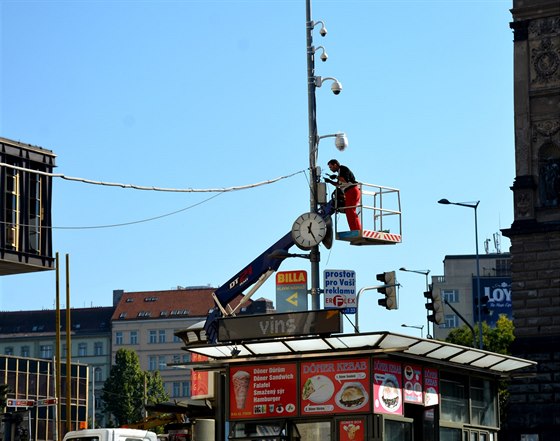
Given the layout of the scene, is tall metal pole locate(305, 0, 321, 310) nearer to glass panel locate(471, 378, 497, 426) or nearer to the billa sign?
the billa sign

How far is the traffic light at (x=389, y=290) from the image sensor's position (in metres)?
35.0

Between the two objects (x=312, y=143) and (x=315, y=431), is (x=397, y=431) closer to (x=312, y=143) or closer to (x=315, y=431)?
(x=315, y=431)

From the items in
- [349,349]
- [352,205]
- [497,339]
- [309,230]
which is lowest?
[349,349]

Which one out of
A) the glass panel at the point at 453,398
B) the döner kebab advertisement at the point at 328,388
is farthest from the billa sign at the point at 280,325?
the glass panel at the point at 453,398

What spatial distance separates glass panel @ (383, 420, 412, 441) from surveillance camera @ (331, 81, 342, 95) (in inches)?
368

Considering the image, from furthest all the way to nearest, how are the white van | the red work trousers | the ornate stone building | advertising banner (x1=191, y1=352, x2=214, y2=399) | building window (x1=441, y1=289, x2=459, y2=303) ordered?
building window (x1=441, y1=289, x2=459, y2=303) < the ornate stone building < advertising banner (x1=191, y1=352, x2=214, y2=399) < the red work trousers < the white van

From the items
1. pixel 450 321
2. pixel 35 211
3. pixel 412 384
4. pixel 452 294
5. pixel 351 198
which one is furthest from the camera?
pixel 452 294

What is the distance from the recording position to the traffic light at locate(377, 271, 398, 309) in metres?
35.0

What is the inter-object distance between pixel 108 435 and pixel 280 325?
5.12m

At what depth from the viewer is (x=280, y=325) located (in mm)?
27328

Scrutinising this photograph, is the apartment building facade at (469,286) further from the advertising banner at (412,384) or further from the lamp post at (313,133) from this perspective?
the advertising banner at (412,384)

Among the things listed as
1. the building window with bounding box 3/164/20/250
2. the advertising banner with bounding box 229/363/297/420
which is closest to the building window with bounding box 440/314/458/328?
the building window with bounding box 3/164/20/250

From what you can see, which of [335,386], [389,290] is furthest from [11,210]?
[335,386]

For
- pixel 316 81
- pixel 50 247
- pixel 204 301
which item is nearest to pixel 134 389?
pixel 204 301
